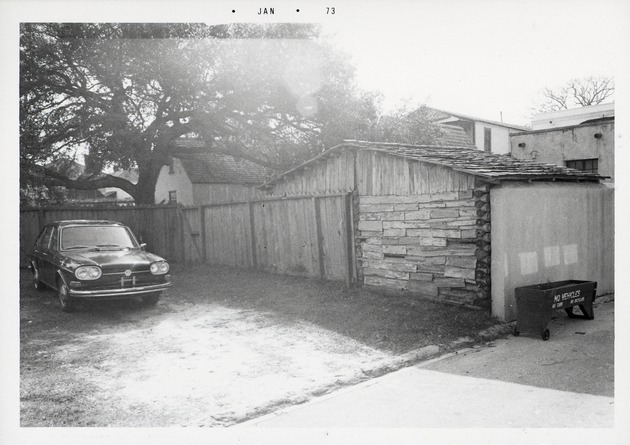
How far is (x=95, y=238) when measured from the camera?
28.3 ft

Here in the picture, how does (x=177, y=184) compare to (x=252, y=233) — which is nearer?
(x=252, y=233)

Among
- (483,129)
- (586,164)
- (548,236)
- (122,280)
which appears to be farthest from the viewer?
(483,129)

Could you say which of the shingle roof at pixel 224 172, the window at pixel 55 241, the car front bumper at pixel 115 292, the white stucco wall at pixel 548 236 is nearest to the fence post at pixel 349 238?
the white stucco wall at pixel 548 236

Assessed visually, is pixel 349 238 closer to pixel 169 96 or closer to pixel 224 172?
pixel 169 96

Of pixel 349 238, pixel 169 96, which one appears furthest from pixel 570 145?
pixel 169 96

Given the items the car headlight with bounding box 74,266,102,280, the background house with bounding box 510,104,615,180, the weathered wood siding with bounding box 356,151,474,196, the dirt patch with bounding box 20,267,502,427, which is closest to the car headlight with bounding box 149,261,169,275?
the dirt patch with bounding box 20,267,502,427

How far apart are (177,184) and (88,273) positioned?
20.8 metres

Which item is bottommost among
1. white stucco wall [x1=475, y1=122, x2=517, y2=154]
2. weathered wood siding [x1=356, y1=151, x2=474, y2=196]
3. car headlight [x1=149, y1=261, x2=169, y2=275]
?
car headlight [x1=149, y1=261, x2=169, y2=275]

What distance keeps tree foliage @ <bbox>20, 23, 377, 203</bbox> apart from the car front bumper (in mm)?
2626

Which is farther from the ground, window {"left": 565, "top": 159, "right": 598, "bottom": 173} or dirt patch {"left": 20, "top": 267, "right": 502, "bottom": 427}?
window {"left": 565, "top": 159, "right": 598, "bottom": 173}

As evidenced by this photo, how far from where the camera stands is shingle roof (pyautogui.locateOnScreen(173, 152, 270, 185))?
1019 inches

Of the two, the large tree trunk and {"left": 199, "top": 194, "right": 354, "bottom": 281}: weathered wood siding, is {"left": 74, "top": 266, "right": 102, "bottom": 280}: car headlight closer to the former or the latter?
{"left": 199, "top": 194, "right": 354, "bottom": 281}: weathered wood siding

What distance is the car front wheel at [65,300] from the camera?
758cm
